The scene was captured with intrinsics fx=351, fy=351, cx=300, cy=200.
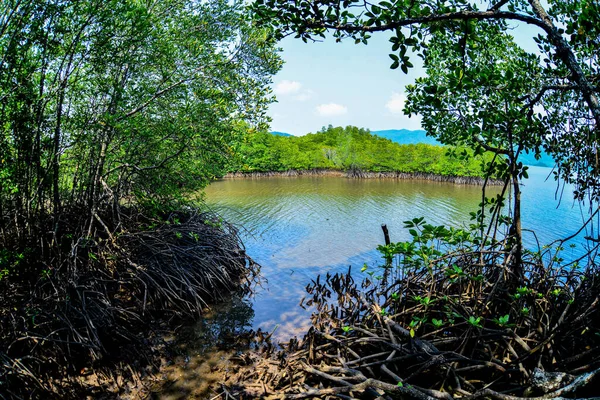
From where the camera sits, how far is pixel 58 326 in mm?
5730

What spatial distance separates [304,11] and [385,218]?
20708 mm

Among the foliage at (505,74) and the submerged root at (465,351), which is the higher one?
the foliage at (505,74)

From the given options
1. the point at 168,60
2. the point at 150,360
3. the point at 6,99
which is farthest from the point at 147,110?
the point at 150,360

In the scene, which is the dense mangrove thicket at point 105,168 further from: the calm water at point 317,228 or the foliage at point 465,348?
the foliage at point 465,348

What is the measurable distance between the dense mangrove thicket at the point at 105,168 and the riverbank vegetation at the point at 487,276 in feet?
6.44

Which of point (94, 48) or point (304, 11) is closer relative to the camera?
point (304, 11)

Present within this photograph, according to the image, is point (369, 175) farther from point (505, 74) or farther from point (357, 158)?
point (505, 74)

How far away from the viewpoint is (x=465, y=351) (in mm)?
4844

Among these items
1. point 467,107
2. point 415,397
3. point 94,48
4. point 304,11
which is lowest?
point 415,397

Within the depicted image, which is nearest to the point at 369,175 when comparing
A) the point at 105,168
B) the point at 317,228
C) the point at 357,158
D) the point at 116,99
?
the point at 357,158

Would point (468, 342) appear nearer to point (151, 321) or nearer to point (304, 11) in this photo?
point (304, 11)

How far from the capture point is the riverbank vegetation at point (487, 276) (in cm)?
313

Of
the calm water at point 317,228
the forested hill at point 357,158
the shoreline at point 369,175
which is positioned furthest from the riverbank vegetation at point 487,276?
the forested hill at point 357,158

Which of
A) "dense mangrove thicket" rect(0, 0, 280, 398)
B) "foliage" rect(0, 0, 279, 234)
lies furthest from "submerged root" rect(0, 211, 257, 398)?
"foliage" rect(0, 0, 279, 234)
